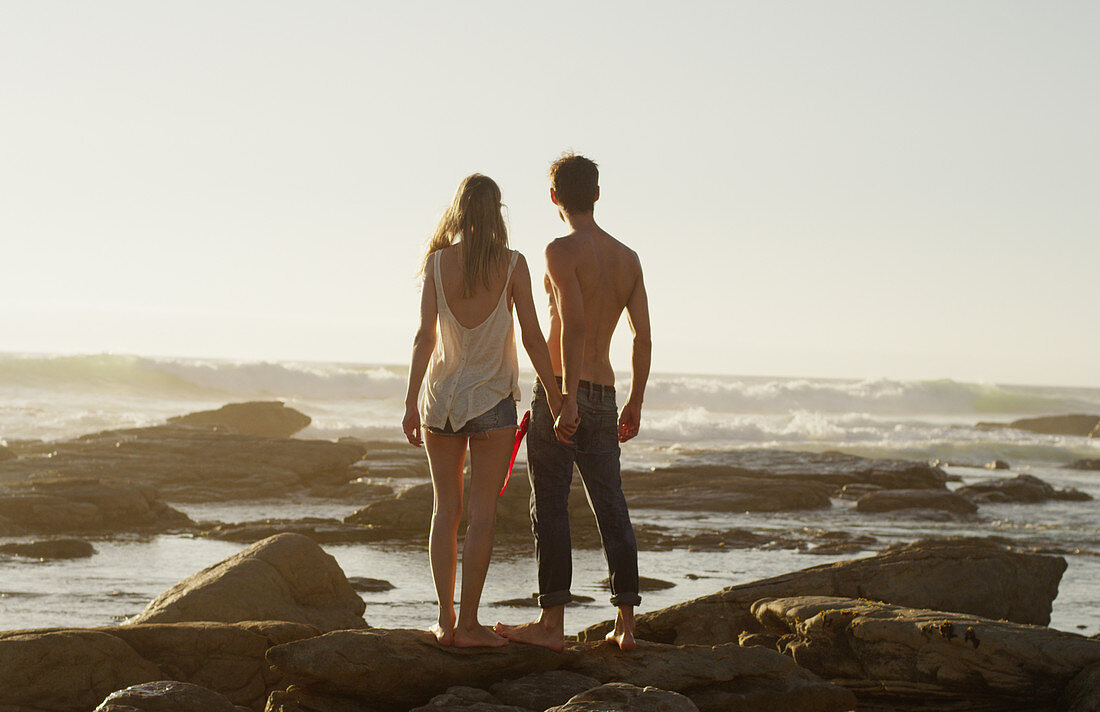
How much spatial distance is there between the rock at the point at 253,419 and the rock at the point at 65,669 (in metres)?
23.7

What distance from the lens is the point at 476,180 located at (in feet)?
17.3

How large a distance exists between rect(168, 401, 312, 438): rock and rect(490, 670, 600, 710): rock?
25077 millimetres

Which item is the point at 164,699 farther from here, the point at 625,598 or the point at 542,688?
the point at 625,598

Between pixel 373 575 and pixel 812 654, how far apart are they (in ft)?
21.4

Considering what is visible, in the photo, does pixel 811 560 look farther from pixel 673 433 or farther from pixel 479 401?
pixel 673 433

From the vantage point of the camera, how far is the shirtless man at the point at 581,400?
5516 mm

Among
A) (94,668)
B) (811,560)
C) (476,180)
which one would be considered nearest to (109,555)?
(94,668)

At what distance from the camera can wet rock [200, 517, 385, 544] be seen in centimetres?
1427

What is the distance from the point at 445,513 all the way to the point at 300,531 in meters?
9.35

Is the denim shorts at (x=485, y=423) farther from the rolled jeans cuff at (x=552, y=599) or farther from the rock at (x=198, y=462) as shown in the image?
the rock at (x=198, y=462)

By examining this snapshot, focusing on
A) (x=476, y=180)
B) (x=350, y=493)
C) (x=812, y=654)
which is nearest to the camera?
(x=476, y=180)

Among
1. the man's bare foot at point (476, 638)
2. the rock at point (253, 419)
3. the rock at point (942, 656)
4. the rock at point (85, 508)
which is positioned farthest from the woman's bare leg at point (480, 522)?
the rock at point (253, 419)

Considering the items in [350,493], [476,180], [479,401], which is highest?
[476,180]

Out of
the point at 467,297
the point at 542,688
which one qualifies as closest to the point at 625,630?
the point at 542,688
